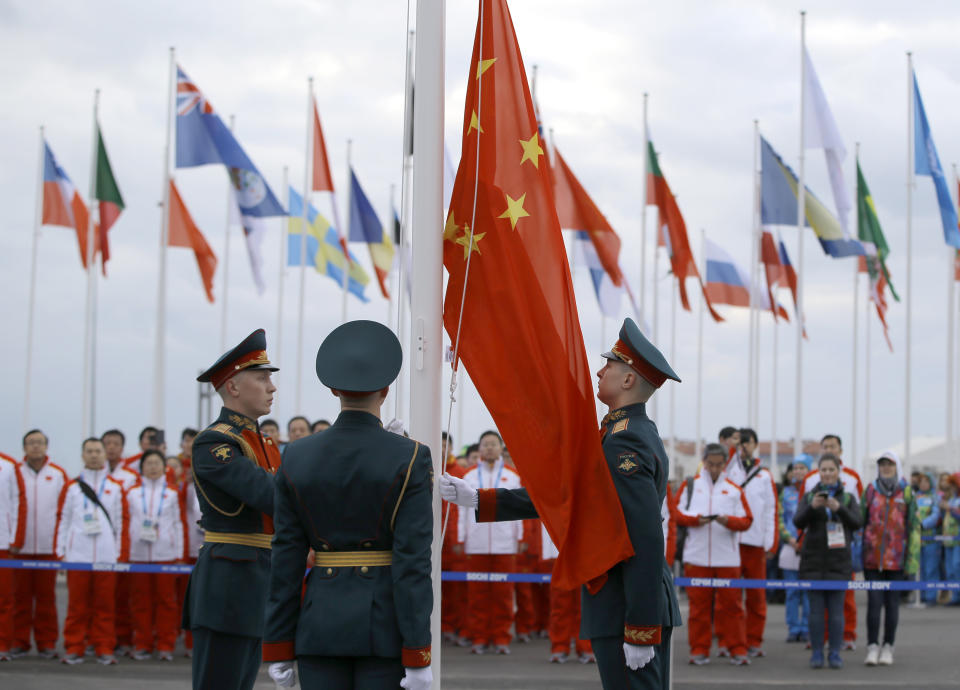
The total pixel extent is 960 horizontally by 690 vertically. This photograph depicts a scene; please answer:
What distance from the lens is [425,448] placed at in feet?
15.0

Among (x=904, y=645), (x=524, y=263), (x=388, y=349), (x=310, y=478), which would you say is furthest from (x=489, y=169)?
(x=904, y=645)

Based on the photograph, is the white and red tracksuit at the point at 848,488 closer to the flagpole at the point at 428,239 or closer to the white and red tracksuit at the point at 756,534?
the white and red tracksuit at the point at 756,534

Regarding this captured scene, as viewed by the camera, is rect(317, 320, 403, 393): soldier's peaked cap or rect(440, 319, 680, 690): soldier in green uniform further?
rect(440, 319, 680, 690): soldier in green uniform

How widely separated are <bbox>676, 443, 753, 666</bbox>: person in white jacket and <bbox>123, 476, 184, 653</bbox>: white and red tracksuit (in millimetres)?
5118

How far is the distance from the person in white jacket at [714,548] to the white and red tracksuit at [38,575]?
20.9ft

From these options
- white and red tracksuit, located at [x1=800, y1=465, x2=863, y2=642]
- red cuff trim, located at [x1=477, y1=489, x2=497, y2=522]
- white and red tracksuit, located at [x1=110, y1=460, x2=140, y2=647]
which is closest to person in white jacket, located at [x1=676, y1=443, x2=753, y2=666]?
white and red tracksuit, located at [x1=800, y1=465, x2=863, y2=642]

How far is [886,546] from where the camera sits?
12.0m

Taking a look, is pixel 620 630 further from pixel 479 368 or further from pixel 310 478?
pixel 310 478

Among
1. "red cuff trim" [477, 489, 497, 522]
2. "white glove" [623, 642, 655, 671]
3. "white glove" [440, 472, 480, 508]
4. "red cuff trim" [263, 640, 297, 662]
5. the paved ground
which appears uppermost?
"white glove" [440, 472, 480, 508]

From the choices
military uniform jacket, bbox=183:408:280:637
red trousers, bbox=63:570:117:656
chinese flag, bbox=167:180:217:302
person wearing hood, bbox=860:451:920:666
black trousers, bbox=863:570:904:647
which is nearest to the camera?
military uniform jacket, bbox=183:408:280:637

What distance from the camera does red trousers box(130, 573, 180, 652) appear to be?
11.8m

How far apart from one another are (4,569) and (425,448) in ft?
28.3

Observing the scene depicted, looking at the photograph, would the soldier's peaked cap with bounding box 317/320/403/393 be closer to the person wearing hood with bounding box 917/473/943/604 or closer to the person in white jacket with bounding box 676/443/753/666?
the person in white jacket with bounding box 676/443/753/666

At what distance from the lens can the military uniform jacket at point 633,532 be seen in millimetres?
5164
